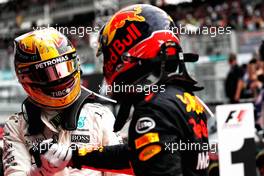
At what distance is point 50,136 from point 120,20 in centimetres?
85

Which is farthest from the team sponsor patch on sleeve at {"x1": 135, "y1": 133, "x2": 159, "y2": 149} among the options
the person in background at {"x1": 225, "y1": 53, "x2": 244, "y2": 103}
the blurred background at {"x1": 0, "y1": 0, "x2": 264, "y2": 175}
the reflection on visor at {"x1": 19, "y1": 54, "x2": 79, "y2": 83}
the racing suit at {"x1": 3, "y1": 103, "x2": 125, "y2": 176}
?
the person in background at {"x1": 225, "y1": 53, "x2": 244, "y2": 103}

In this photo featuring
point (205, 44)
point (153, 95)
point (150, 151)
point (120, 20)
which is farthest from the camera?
point (205, 44)

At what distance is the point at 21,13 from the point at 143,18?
78.1 ft

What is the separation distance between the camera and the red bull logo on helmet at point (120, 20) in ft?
6.98

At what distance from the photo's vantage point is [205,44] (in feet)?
45.0

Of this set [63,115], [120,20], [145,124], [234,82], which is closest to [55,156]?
[145,124]

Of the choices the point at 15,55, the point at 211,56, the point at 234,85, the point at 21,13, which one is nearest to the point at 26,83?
the point at 15,55

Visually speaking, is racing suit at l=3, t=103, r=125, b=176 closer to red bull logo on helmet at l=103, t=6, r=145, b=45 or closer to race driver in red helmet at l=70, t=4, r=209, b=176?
race driver in red helmet at l=70, t=4, r=209, b=176

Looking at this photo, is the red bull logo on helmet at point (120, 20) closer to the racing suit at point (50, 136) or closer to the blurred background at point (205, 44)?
the blurred background at point (205, 44)

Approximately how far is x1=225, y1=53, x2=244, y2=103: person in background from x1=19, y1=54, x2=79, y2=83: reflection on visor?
754cm

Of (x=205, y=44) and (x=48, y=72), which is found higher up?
(x=48, y=72)

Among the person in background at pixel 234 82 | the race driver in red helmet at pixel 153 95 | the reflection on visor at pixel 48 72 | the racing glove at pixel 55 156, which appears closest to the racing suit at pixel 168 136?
the race driver in red helmet at pixel 153 95

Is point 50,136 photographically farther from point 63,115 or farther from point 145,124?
point 145,124

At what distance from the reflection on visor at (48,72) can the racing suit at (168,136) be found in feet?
2.68
